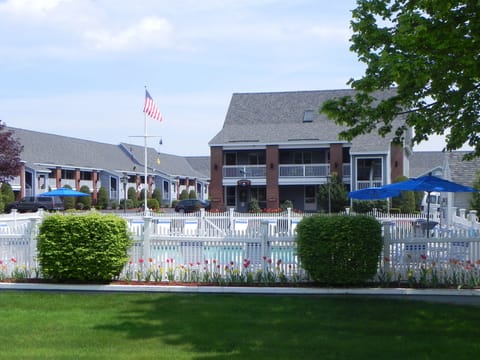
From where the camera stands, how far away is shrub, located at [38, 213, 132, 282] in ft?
39.7

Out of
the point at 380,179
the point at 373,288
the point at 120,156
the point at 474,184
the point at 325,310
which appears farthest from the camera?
the point at 120,156

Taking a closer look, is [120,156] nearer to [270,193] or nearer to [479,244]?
[270,193]

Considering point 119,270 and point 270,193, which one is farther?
point 270,193

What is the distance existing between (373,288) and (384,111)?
3397 mm

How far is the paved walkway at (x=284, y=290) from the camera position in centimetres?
1112

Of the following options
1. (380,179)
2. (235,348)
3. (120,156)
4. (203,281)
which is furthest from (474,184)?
(120,156)

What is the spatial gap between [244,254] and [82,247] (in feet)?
10.5

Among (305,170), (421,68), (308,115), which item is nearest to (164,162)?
(308,115)

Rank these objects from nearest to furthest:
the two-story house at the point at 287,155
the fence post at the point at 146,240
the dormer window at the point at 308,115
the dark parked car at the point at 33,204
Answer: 1. the fence post at the point at 146,240
2. the two-story house at the point at 287,155
3. the dark parked car at the point at 33,204
4. the dormer window at the point at 308,115

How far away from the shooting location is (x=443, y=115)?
1221 centimetres

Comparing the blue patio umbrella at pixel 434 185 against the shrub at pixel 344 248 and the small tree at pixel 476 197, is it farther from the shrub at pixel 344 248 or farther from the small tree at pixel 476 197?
the small tree at pixel 476 197

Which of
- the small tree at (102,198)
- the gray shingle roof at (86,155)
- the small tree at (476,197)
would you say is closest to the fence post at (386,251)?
the small tree at (476,197)

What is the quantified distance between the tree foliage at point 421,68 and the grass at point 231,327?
3725mm

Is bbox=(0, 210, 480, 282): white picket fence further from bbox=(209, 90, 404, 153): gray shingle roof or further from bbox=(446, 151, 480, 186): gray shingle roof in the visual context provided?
bbox=(209, 90, 404, 153): gray shingle roof
